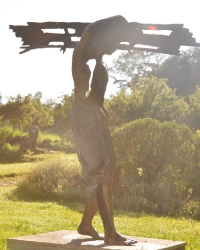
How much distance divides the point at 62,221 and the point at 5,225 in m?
1.32

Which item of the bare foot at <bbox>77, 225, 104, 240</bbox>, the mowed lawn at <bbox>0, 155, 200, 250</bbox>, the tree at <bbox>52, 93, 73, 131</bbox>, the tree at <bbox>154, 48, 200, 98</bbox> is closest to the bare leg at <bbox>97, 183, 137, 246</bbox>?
the bare foot at <bbox>77, 225, 104, 240</bbox>

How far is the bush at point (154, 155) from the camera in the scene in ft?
50.9

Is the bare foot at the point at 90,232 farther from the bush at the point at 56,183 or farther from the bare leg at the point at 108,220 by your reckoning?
the bush at the point at 56,183

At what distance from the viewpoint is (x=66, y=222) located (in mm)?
11422

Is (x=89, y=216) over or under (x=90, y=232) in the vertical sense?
over

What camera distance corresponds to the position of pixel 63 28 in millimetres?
7348

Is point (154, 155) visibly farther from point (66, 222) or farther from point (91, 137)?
point (91, 137)

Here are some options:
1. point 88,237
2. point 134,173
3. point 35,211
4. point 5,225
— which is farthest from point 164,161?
point 88,237

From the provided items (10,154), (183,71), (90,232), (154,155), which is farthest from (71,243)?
(183,71)

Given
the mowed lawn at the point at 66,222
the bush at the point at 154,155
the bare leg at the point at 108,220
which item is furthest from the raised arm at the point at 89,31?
the bush at the point at 154,155

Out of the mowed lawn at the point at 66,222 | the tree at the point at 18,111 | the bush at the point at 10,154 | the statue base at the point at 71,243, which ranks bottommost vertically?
the mowed lawn at the point at 66,222

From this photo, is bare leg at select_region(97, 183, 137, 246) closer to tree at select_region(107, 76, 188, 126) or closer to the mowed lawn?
the mowed lawn

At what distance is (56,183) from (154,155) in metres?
3.02

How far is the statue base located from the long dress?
777 millimetres
